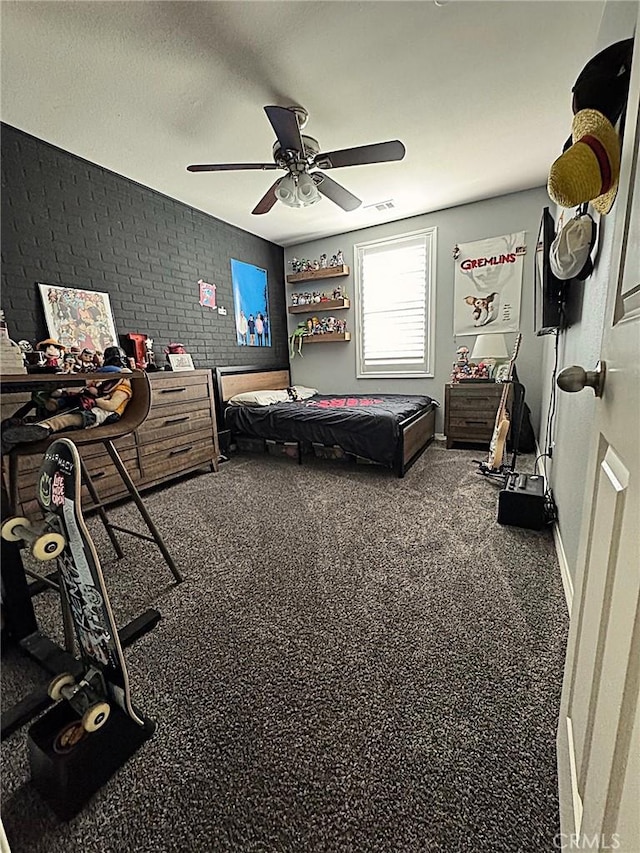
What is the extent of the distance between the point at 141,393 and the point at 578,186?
67.5 inches

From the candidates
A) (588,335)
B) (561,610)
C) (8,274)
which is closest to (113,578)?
(561,610)

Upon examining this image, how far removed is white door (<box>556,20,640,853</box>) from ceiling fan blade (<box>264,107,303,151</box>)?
69.9 inches

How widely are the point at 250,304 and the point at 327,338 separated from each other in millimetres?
1089

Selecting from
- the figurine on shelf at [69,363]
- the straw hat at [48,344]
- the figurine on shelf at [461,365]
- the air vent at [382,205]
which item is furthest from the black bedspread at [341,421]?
the air vent at [382,205]

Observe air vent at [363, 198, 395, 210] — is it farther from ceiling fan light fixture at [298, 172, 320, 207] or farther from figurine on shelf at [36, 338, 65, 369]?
figurine on shelf at [36, 338, 65, 369]

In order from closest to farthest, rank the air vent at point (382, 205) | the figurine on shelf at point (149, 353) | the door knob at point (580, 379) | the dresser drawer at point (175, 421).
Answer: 1. the door knob at point (580, 379)
2. the dresser drawer at point (175, 421)
3. the figurine on shelf at point (149, 353)
4. the air vent at point (382, 205)

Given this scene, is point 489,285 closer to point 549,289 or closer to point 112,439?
point 549,289

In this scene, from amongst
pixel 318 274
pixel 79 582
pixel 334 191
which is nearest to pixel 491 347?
pixel 334 191

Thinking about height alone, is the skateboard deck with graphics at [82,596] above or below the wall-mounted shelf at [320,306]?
below

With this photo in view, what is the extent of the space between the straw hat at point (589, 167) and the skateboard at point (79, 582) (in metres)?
1.36

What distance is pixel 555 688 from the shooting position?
1.09 meters

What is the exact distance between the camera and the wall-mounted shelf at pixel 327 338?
4777 mm

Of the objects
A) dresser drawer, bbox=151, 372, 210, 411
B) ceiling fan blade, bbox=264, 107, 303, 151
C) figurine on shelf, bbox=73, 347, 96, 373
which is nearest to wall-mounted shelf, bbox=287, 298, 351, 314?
dresser drawer, bbox=151, 372, 210, 411

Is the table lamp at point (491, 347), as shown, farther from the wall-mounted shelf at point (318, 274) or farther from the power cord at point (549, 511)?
the wall-mounted shelf at point (318, 274)
